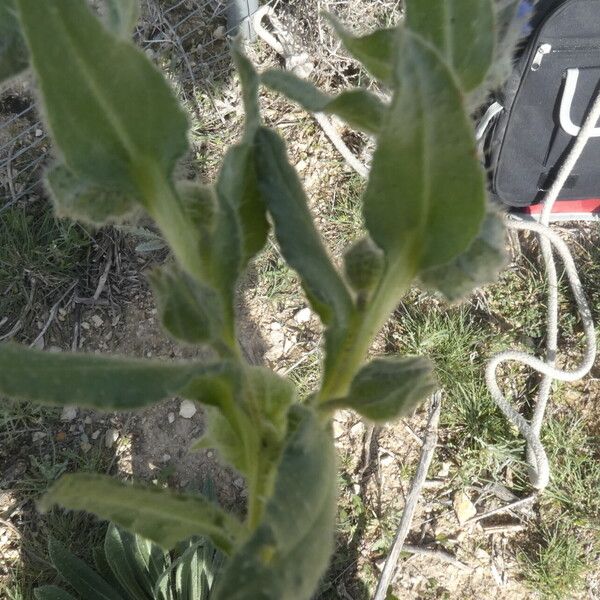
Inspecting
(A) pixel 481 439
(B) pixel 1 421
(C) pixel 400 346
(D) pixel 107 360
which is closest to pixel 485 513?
(A) pixel 481 439

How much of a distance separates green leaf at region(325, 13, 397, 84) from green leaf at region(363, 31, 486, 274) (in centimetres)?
18

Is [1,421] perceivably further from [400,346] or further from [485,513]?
[485,513]

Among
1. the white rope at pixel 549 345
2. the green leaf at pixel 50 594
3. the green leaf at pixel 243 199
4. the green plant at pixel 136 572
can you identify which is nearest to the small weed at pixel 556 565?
the white rope at pixel 549 345

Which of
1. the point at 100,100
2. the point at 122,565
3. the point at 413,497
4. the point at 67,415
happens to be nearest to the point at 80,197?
the point at 100,100

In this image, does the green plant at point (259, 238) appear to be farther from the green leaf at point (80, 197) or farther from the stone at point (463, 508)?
the stone at point (463, 508)

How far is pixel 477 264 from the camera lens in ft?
1.91

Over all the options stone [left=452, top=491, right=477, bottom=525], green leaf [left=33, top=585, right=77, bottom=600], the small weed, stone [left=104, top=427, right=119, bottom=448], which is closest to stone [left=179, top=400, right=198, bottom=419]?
stone [left=104, top=427, right=119, bottom=448]

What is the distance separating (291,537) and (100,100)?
36 centimetres

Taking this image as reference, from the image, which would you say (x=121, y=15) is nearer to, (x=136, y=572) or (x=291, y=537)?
(x=291, y=537)

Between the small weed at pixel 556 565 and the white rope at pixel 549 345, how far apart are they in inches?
7.0

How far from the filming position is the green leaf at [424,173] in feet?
1.61

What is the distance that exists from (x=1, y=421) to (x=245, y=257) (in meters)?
1.86

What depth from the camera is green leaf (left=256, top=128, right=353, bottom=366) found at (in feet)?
2.01

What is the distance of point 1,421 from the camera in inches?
87.7
